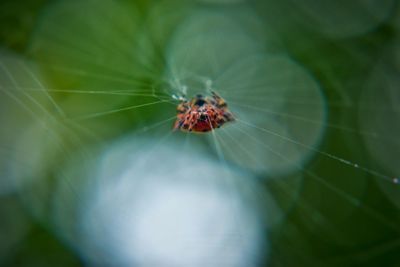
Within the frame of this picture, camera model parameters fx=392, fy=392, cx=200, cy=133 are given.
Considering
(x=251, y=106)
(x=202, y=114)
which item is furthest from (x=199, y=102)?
(x=251, y=106)

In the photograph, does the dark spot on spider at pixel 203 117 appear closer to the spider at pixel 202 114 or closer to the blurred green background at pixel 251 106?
the spider at pixel 202 114

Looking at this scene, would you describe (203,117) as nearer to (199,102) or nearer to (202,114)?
(202,114)

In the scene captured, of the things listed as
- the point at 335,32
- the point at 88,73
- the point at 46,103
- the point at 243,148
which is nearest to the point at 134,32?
the point at 88,73

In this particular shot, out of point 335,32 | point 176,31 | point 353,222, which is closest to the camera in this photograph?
point 176,31

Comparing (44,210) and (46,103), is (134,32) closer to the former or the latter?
(46,103)

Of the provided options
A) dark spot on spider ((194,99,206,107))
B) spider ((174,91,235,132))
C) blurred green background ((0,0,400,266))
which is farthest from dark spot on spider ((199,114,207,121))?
blurred green background ((0,0,400,266))

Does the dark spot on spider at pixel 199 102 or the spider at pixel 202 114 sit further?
the dark spot on spider at pixel 199 102

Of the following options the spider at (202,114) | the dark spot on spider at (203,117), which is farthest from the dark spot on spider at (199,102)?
the dark spot on spider at (203,117)
